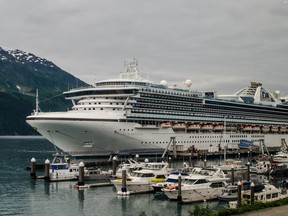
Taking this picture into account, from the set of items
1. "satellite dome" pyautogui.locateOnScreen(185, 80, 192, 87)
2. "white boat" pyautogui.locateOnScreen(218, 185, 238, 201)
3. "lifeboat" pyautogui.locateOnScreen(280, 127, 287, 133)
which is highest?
"satellite dome" pyautogui.locateOnScreen(185, 80, 192, 87)

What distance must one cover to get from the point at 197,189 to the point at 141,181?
670 cm

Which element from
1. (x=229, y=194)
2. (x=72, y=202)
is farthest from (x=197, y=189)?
(x=72, y=202)

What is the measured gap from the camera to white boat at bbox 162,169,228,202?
4056 cm

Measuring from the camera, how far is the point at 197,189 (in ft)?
134

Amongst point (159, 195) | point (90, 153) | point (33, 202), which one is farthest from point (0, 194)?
point (90, 153)

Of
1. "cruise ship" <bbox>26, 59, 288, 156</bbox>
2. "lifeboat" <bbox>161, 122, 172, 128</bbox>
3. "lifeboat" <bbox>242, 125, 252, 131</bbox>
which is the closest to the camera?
"cruise ship" <bbox>26, 59, 288, 156</bbox>

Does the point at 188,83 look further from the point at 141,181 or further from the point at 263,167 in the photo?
the point at 141,181

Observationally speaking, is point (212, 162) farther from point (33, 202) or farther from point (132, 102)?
A: point (33, 202)

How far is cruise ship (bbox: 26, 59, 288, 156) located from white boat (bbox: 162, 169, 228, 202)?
2516 cm

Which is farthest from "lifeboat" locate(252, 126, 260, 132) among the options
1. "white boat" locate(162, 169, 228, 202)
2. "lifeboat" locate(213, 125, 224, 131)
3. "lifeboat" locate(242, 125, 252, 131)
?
"white boat" locate(162, 169, 228, 202)

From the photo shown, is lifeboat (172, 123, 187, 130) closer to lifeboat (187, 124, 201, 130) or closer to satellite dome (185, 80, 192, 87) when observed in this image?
lifeboat (187, 124, 201, 130)

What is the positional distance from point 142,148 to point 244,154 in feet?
102

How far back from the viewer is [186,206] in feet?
129

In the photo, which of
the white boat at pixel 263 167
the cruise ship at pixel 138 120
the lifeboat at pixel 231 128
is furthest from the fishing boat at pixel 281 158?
the lifeboat at pixel 231 128
